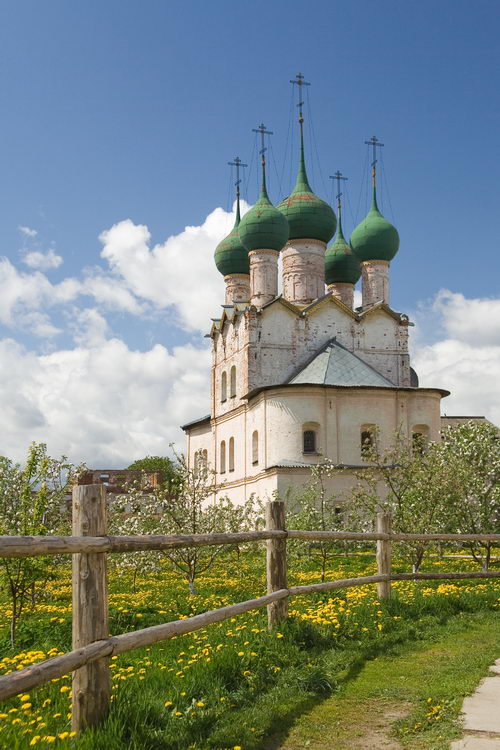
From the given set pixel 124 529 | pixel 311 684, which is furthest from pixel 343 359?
pixel 311 684

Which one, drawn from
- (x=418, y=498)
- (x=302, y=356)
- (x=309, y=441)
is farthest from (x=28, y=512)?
(x=302, y=356)

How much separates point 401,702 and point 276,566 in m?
2.57

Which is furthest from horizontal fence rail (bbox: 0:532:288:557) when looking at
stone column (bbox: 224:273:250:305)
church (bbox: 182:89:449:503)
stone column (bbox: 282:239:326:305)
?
stone column (bbox: 224:273:250:305)

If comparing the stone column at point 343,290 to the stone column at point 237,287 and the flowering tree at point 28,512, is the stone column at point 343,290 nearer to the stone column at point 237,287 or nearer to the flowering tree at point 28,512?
the stone column at point 237,287

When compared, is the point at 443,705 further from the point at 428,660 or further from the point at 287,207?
the point at 287,207

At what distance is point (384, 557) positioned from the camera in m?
11.1

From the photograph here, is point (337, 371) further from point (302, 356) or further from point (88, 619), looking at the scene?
point (88, 619)

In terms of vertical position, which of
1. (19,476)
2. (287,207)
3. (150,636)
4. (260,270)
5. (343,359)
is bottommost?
(150,636)

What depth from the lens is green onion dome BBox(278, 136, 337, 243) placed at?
4094 centimetres

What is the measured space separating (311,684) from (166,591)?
10959 mm

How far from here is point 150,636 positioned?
5.59m

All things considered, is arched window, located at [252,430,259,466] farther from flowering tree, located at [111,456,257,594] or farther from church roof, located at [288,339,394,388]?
flowering tree, located at [111,456,257,594]

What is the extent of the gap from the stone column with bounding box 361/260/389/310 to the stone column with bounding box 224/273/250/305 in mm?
6817

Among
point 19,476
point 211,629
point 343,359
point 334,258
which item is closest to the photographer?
point 211,629
